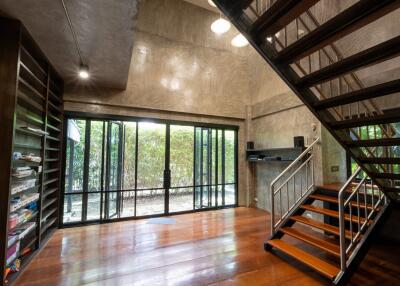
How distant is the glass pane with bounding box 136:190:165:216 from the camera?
185 inches

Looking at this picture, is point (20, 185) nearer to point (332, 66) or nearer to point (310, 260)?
point (332, 66)

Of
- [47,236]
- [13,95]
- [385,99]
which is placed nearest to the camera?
[13,95]

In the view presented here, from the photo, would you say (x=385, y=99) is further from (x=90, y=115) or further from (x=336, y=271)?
(x=90, y=115)

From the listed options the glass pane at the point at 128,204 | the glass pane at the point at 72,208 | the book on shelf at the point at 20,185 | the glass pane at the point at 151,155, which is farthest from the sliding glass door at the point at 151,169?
the book on shelf at the point at 20,185

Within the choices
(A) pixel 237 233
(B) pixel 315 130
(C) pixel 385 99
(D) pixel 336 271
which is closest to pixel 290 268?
(D) pixel 336 271

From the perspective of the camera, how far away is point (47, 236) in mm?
3510

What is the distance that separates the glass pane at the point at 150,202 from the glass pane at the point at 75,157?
4.09ft

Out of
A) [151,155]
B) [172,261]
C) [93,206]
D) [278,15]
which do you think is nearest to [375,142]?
[278,15]

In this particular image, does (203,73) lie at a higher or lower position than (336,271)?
higher

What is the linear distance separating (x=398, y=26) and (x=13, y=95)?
511 centimetres

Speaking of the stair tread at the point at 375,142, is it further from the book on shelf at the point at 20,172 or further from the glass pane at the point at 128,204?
the glass pane at the point at 128,204

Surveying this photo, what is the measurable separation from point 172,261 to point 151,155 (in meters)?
2.56

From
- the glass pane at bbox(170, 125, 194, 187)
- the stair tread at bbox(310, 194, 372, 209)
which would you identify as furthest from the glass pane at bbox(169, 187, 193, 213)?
the stair tread at bbox(310, 194, 372, 209)

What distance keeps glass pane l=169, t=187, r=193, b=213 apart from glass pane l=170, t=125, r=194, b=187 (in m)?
0.15
